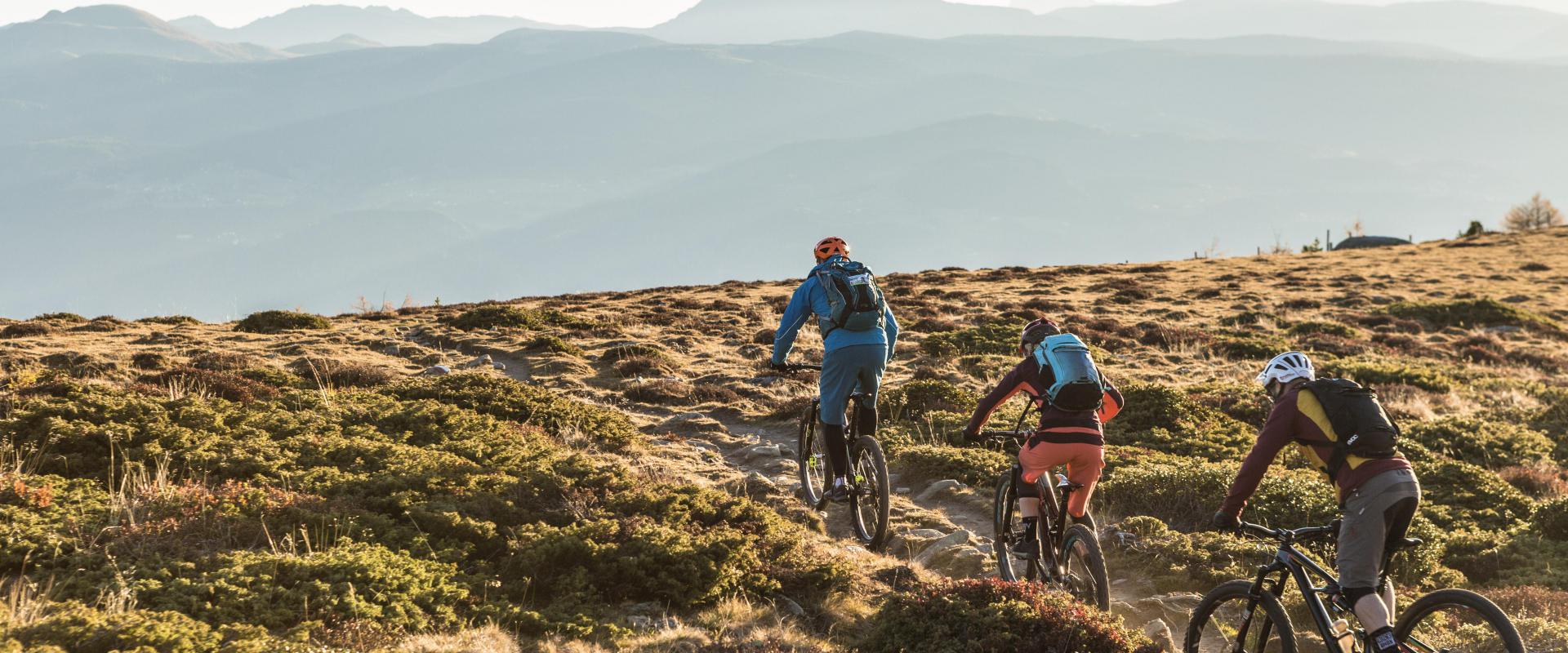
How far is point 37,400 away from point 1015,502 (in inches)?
363

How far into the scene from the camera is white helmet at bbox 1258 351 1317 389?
5.20 meters

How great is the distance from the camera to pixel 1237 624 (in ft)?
21.0

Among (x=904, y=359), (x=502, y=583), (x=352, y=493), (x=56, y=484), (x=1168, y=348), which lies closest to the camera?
(x=502, y=583)

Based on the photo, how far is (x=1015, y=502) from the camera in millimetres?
7867

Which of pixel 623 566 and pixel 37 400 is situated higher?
pixel 37 400

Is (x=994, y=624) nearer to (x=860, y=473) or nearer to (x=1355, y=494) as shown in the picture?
(x=1355, y=494)

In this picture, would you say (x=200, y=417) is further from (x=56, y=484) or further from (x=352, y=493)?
(x=352, y=493)

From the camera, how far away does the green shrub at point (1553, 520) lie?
32.5 ft

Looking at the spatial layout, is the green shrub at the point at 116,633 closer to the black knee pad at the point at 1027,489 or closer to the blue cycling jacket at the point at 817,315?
the blue cycling jacket at the point at 817,315

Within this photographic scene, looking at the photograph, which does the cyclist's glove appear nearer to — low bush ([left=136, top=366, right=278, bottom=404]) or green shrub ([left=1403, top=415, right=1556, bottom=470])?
green shrub ([left=1403, top=415, right=1556, bottom=470])

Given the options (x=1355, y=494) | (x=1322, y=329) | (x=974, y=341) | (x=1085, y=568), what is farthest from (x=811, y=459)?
(x=1322, y=329)

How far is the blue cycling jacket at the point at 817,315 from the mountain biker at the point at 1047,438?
57.8 inches

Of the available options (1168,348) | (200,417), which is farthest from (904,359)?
(200,417)

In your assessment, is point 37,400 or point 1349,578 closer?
point 1349,578
